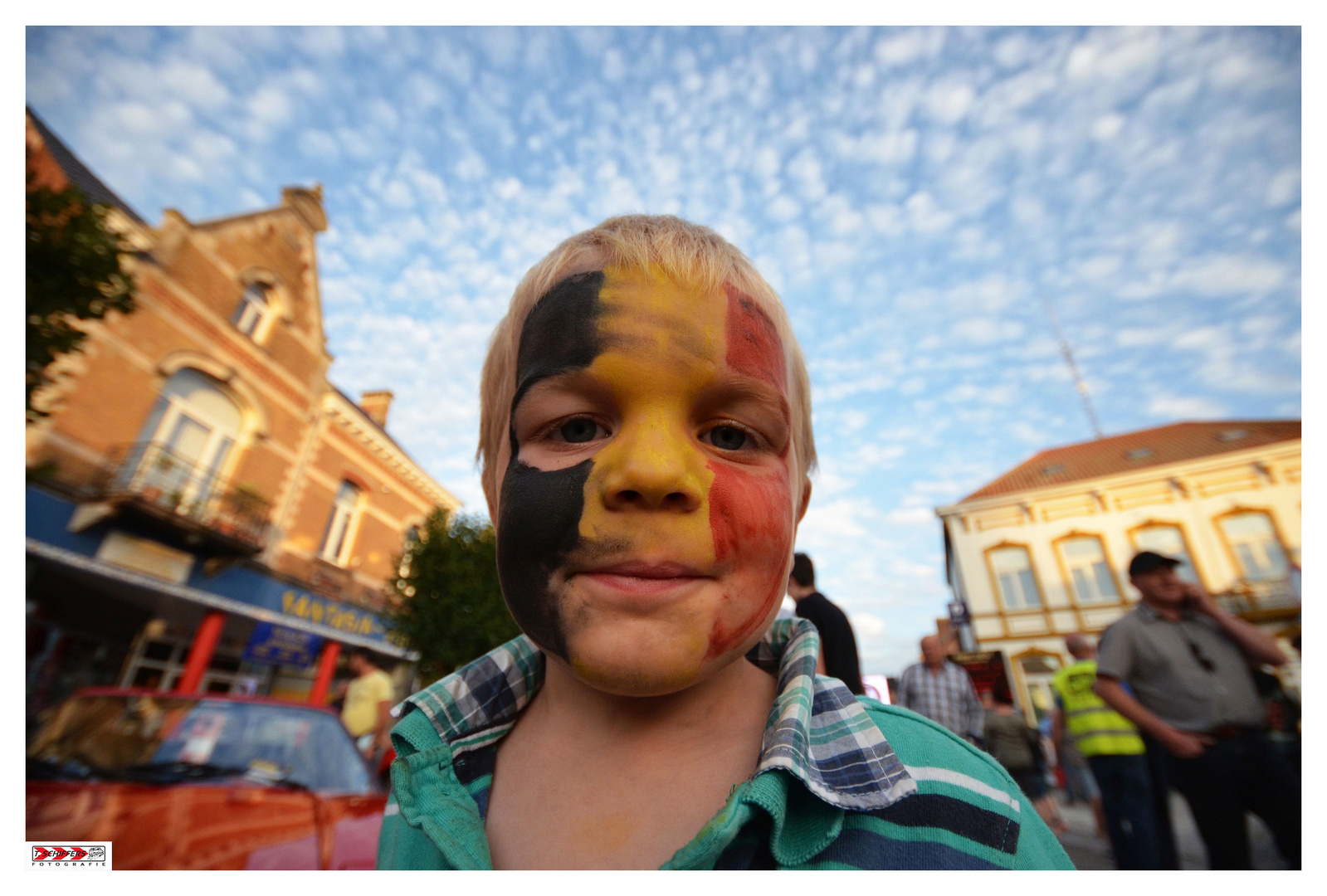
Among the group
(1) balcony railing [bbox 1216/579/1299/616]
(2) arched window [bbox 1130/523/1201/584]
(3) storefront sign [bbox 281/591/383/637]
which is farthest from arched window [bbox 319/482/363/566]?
(1) balcony railing [bbox 1216/579/1299/616]

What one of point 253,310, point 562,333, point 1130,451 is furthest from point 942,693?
point 1130,451

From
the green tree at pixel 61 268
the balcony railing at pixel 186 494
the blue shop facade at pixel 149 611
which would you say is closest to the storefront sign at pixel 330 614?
the blue shop facade at pixel 149 611

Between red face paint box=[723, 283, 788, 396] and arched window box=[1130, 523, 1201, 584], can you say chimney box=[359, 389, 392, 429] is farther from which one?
arched window box=[1130, 523, 1201, 584]

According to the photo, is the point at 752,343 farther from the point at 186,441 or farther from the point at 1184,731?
the point at 186,441

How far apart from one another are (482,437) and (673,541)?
725 millimetres

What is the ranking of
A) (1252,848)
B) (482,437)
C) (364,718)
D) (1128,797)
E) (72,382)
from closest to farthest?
(482,437), (1252,848), (1128,797), (364,718), (72,382)

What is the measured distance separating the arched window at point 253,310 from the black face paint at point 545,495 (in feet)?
43.3

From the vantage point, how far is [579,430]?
3.55 feet

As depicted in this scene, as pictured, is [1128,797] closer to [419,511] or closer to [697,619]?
[697,619]

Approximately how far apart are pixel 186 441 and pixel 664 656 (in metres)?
12.7

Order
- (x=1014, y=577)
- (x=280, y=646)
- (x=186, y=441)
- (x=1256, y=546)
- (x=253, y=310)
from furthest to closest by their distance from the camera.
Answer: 1. (x=1014, y=577)
2. (x=1256, y=546)
3. (x=253, y=310)
4. (x=280, y=646)
5. (x=186, y=441)

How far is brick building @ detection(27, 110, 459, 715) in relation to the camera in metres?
8.59
